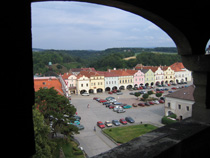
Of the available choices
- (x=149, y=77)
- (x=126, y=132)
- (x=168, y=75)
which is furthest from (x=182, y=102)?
(x=168, y=75)

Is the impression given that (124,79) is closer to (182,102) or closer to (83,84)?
(83,84)

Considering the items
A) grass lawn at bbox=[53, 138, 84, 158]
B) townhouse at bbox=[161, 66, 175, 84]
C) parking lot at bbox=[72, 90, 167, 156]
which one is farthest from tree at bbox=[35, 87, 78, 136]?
townhouse at bbox=[161, 66, 175, 84]

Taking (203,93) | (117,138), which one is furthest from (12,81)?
(117,138)

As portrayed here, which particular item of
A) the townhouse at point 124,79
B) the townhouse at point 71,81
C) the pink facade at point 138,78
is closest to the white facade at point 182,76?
the pink facade at point 138,78

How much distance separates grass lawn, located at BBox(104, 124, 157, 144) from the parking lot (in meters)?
0.61

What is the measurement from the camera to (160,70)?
1603 inches

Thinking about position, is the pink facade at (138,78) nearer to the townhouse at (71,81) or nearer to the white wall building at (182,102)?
the townhouse at (71,81)

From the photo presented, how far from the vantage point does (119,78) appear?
37.6 metres

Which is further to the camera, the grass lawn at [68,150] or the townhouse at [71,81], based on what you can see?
the townhouse at [71,81]

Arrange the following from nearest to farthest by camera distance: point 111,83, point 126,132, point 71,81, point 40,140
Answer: point 40,140
point 126,132
point 71,81
point 111,83

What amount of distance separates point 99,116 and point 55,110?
8.56 metres

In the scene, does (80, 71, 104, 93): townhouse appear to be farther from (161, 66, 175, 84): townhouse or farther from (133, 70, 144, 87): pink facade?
(161, 66, 175, 84): townhouse

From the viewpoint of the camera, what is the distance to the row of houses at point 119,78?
35250mm

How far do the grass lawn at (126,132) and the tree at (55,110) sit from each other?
3.38 metres
